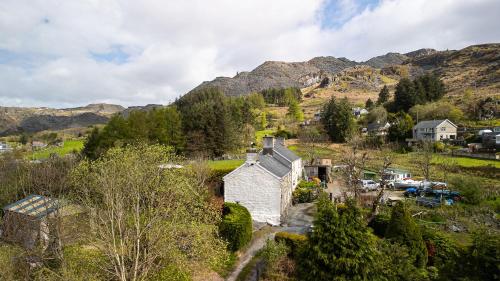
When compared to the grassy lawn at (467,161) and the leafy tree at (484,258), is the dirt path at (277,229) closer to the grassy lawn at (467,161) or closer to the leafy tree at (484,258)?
the leafy tree at (484,258)

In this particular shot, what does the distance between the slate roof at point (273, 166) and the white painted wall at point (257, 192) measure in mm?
1054

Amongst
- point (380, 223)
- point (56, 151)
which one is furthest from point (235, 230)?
point (56, 151)

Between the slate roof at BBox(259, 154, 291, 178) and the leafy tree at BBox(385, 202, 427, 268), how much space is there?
1257 cm

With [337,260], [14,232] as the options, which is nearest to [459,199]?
[337,260]

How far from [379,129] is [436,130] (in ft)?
52.4

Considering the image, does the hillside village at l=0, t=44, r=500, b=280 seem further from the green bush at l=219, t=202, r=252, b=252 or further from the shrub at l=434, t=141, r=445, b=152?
the shrub at l=434, t=141, r=445, b=152

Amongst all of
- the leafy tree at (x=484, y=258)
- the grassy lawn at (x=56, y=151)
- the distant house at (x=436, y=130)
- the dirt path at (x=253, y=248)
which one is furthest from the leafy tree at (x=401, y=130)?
the grassy lawn at (x=56, y=151)

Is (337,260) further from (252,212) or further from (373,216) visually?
(252,212)

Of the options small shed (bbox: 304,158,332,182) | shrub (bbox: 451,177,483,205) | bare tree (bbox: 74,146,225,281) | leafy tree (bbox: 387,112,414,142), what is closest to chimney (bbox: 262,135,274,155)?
small shed (bbox: 304,158,332,182)

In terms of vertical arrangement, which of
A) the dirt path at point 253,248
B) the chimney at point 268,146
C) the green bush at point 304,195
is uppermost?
the chimney at point 268,146

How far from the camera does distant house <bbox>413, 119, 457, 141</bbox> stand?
7875 cm

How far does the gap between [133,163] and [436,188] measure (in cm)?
3814

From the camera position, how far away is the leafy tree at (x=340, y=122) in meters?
87.2

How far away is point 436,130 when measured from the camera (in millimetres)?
78812
